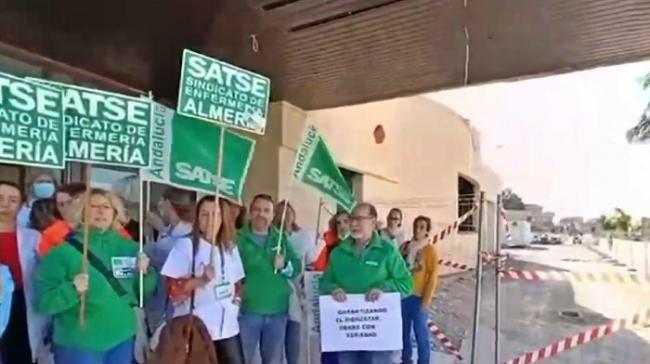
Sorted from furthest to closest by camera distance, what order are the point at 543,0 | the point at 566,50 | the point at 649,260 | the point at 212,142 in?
1. the point at 649,260
2. the point at 566,50
3. the point at 212,142
4. the point at 543,0

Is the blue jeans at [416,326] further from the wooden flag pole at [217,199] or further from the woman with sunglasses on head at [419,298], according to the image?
the wooden flag pole at [217,199]

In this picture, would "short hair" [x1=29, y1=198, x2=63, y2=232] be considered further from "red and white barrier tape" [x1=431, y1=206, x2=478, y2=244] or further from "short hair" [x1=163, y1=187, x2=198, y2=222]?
"red and white barrier tape" [x1=431, y1=206, x2=478, y2=244]

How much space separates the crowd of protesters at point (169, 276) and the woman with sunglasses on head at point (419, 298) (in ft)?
0.33

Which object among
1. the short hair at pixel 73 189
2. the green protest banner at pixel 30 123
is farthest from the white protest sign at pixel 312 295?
the green protest banner at pixel 30 123

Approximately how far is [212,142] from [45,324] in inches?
65.9

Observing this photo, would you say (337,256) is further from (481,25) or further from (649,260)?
(649,260)

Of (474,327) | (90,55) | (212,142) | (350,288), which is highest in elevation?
(90,55)

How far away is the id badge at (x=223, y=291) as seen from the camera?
4.82 m

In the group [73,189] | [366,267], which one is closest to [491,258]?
[366,267]

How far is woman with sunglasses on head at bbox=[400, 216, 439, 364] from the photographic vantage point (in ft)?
20.5

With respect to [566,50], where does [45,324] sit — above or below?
below

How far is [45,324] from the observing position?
4.37 metres

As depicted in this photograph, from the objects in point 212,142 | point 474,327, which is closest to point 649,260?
point 474,327

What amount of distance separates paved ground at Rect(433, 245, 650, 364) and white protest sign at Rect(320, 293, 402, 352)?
6.99ft
